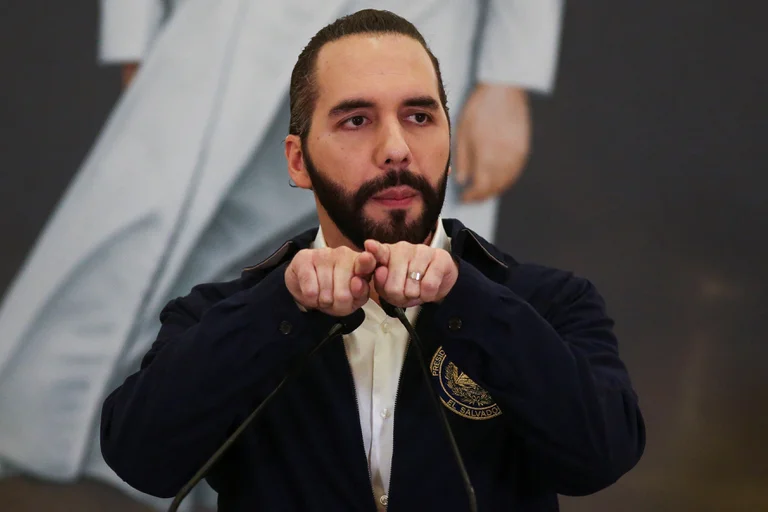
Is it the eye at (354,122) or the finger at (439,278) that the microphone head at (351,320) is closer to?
the finger at (439,278)

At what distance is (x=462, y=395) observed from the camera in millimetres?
1259

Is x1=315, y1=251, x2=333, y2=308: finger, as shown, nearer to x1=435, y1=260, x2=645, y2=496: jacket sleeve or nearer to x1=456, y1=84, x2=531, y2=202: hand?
x1=435, y1=260, x2=645, y2=496: jacket sleeve

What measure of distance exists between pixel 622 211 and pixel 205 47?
3.98ft

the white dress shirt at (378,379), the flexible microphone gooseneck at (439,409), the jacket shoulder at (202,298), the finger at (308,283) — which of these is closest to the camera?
the flexible microphone gooseneck at (439,409)

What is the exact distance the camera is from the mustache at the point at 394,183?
1.27m

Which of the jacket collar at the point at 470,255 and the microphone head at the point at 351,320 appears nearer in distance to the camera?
the microphone head at the point at 351,320

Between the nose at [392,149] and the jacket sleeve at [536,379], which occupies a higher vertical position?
the nose at [392,149]

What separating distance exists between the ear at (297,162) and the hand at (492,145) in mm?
767

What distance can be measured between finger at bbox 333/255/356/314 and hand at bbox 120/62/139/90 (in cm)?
150

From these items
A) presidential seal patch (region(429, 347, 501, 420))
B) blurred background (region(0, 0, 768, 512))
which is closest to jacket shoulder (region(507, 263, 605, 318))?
presidential seal patch (region(429, 347, 501, 420))

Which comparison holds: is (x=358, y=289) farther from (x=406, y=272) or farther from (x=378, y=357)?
(x=378, y=357)

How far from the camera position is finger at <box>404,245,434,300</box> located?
98cm

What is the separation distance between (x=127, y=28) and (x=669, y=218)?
157 centimetres

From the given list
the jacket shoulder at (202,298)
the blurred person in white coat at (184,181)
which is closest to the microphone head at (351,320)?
the jacket shoulder at (202,298)
